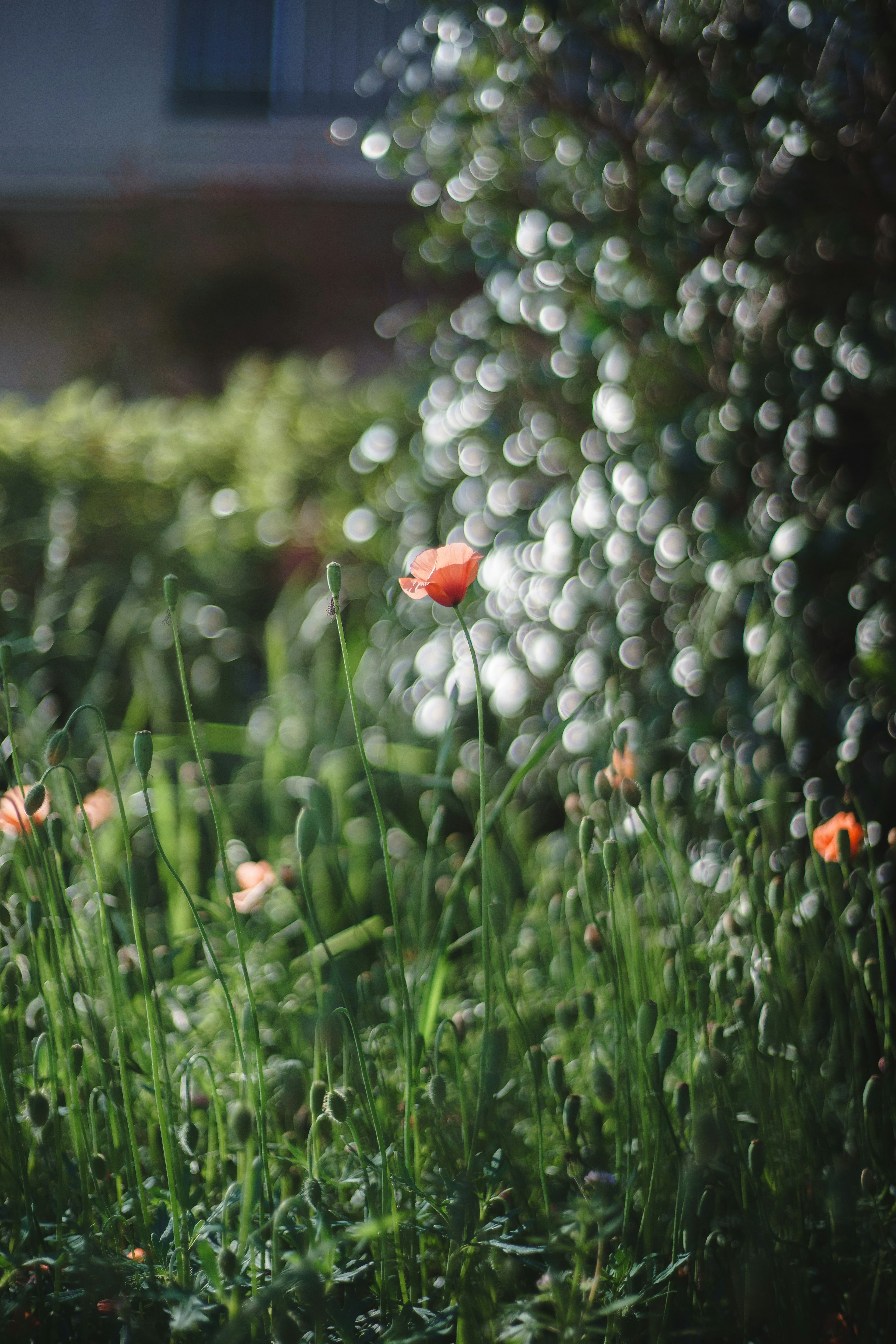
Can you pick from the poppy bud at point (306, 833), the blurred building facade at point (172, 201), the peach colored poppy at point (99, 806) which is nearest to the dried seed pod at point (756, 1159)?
the poppy bud at point (306, 833)

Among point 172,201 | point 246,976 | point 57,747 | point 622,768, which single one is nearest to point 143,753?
point 57,747

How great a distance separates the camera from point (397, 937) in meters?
0.77

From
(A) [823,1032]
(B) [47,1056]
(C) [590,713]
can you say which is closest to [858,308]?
(C) [590,713]

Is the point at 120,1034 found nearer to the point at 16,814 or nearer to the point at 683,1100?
the point at 16,814

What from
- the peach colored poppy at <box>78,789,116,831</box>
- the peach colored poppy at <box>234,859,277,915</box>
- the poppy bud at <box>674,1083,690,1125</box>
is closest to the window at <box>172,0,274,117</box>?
the peach colored poppy at <box>78,789,116,831</box>

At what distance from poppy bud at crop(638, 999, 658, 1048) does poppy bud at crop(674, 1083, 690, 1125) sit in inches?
1.9

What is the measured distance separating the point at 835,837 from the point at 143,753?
74 centimetres

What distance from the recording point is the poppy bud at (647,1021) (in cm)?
82

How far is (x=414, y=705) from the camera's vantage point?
2.08 metres

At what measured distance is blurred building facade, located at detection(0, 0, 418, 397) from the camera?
6020 mm

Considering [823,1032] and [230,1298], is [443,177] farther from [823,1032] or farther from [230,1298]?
[230,1298]

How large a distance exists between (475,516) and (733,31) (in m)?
0.93

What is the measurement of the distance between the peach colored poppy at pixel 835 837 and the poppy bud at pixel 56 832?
0.76 meters

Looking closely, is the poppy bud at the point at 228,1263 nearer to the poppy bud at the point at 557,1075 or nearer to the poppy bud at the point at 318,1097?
the poppy bud at the point at 318,1097
